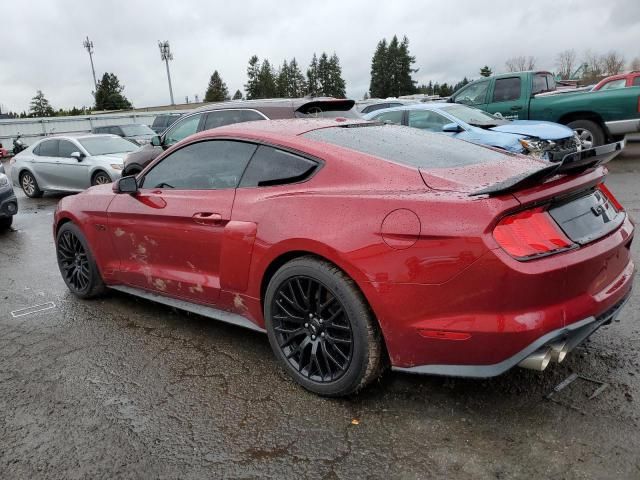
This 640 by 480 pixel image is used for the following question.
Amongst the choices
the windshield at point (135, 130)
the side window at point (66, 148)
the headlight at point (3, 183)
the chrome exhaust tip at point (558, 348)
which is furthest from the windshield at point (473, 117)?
the windshield at point (135, 130)

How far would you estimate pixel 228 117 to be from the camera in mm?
8250

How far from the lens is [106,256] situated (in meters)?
4.43

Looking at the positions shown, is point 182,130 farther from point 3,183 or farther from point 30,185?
point 30,185

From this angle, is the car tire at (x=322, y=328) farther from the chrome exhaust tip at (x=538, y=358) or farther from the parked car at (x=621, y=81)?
the parked car at (x=621, y=81)

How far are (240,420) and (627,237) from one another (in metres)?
2.30

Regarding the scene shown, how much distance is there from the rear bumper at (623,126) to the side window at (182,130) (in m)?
8.33

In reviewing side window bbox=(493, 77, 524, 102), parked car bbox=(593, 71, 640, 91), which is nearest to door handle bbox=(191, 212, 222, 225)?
side window bbox=(493, 77, 524, 102)

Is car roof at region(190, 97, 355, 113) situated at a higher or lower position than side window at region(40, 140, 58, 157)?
higher

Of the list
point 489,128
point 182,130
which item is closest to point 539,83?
point 489,128

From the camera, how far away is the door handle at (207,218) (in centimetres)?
335

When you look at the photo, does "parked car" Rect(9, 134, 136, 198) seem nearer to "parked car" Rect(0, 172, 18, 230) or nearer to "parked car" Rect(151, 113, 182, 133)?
"parked car" Rect(0, 172, 18, 230)

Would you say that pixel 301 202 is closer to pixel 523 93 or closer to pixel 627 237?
pixel 627 237

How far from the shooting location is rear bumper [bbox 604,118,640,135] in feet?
35.9

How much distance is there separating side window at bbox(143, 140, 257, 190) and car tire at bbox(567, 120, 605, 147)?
980cm
